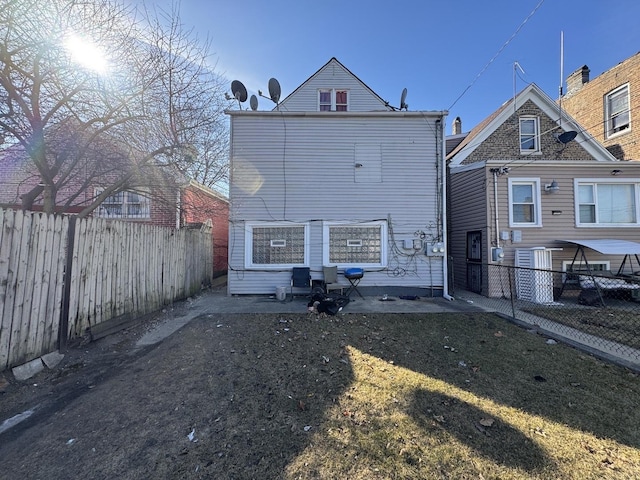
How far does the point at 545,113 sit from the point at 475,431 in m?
13.7

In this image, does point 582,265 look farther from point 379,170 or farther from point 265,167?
point 265,167

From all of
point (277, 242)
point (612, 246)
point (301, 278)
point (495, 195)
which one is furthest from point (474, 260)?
point (277, 242)

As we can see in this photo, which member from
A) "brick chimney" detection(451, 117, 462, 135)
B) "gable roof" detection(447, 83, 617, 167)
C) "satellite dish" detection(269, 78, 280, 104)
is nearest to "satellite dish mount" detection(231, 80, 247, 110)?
"satellite dish" detection(269, 78, 280, 104)

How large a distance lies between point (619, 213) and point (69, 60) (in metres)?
14.6

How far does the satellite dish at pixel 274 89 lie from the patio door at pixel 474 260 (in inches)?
323

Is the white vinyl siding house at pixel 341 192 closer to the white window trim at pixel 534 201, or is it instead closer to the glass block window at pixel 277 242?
the glass block window at pixel 277 242

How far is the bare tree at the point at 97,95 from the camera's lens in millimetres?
4707

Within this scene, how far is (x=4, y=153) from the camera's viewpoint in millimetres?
6016

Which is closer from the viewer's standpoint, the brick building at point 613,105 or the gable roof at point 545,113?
the gable roof at point 545,113

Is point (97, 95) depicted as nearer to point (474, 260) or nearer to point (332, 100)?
point (332, 100)

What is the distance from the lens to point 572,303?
7.98m

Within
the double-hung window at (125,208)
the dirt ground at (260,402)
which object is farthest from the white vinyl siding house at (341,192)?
the double-hung window at (125,208)

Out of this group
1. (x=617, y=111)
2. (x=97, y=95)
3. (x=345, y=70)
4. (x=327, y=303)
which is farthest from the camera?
(x=617, y=111)

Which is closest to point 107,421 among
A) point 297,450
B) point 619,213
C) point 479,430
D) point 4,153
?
point 297,450
